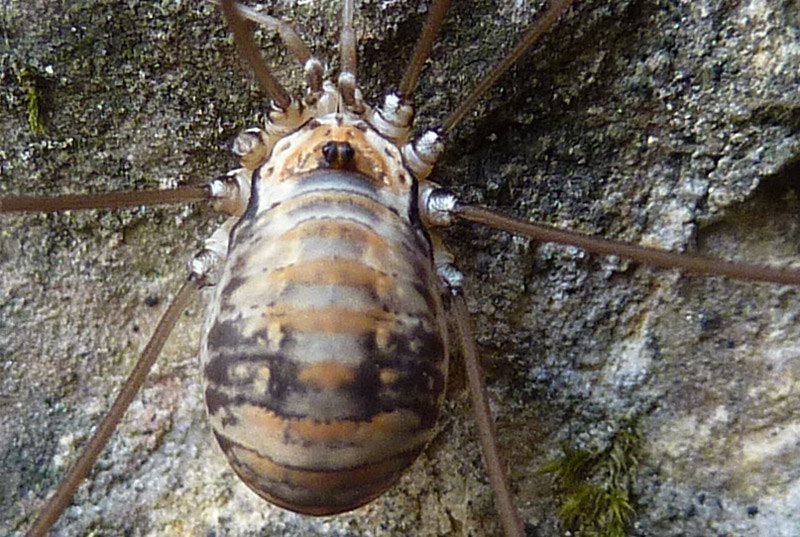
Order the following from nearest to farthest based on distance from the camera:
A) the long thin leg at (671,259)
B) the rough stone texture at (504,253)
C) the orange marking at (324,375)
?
the orange marking at (324,375) → the long thin leg at (671,259) → the rough stone texture at (504,253)

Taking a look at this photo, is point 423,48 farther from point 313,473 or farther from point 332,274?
point 313,473

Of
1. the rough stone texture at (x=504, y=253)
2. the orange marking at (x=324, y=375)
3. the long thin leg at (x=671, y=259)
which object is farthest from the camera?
the rough stone texture at (x=504, y=253)

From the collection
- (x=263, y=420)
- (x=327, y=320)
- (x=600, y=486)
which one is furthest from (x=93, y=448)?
(x=600, y=486)

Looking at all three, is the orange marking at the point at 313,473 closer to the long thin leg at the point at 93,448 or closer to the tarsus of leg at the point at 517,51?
the long thin leg at the point at 93,448

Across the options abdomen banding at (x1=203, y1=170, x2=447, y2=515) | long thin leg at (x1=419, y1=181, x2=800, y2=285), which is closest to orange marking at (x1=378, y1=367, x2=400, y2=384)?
abdomen banding at (x1=203, y1=170, x2=447, y2=515)

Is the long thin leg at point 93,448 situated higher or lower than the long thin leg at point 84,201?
lower

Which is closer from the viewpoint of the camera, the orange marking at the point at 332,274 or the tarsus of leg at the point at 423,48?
the orange marking at the point at 332,274

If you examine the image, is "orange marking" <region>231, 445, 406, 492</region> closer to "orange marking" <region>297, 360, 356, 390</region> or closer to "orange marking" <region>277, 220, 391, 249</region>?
"orange marking" <region>297, 360, 356, 390</region>

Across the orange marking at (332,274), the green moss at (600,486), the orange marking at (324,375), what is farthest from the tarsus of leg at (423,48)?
the green moss at (600,486)
